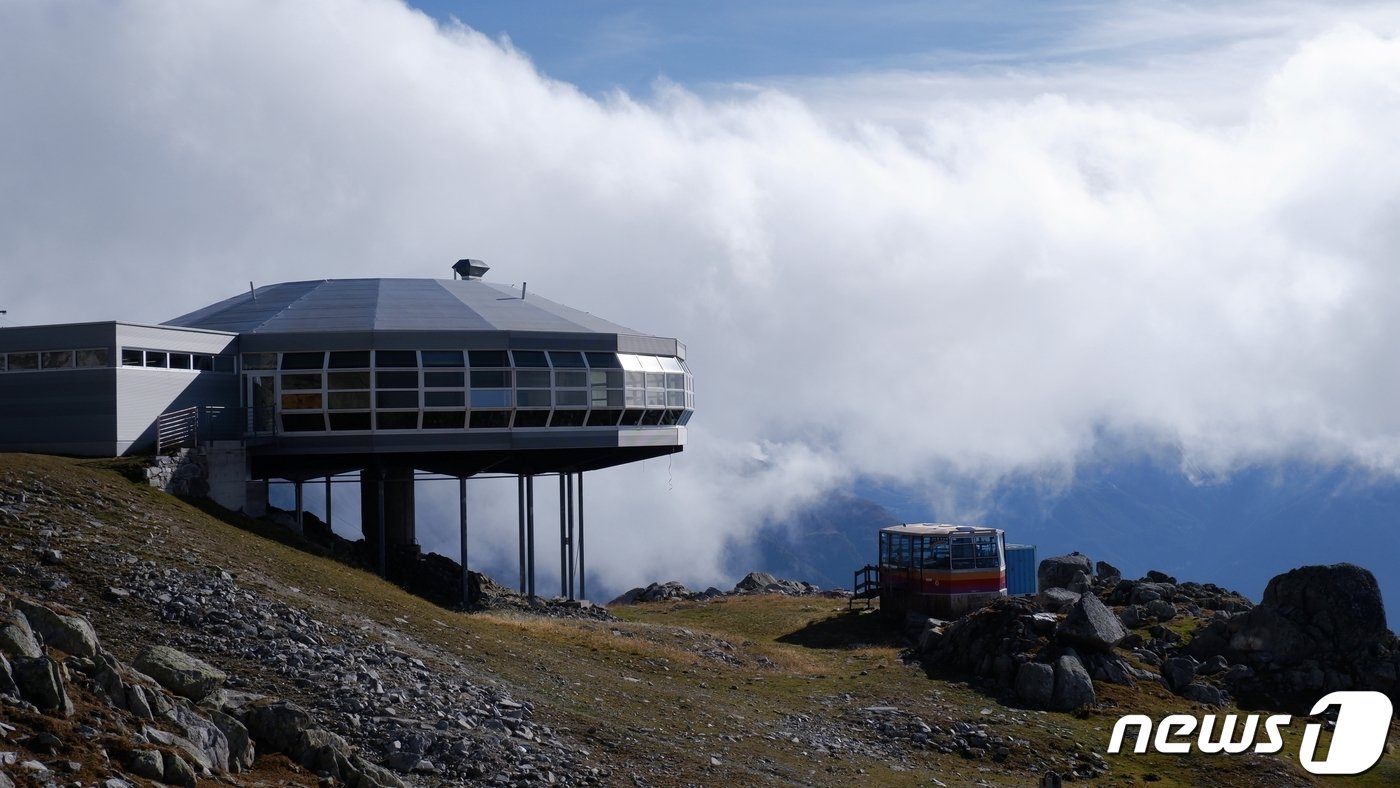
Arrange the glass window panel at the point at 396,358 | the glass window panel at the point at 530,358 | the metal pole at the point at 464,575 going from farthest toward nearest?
the glass window panel at the point at 530,358 < the metal pole at the point at 464,575 < the glass window panel at the point at 396,358

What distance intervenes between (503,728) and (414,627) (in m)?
7.77

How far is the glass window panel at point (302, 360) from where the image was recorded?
48.5 metres

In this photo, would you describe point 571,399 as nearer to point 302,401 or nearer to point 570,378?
point 570,378

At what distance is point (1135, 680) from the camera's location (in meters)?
44.2

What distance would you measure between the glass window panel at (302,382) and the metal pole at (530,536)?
9.88m

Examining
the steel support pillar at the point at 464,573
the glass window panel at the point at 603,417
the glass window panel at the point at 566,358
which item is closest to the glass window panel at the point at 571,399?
the glass window panel at the point at 603,417

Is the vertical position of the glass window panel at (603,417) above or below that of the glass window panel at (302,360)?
below

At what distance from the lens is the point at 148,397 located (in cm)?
4353

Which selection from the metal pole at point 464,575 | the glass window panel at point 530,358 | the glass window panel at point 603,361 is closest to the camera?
the metal pole at point 464,575

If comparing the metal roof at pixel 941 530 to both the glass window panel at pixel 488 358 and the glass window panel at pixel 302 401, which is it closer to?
the glass window panel at pixel 488 358

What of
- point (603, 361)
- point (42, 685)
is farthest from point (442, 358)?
A: point (42, 685)

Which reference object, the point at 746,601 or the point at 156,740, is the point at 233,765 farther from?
the point at 746,601

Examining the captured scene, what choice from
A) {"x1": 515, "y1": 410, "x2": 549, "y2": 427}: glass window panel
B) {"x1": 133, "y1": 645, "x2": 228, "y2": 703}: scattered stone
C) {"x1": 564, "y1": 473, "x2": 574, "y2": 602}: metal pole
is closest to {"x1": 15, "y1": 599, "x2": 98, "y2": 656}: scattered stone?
{"x1": 133, "y1": 645, "x2": 228, "y2": 703}: scattered stone
